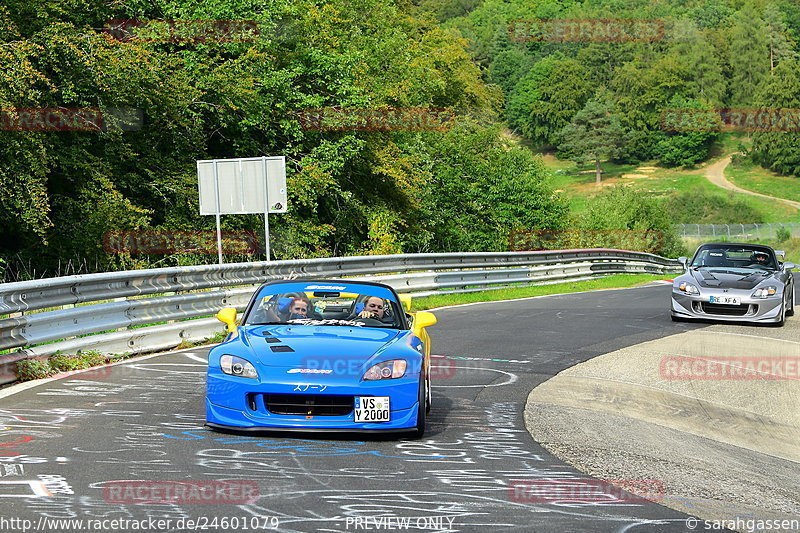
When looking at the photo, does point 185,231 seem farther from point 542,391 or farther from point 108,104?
point 542,391

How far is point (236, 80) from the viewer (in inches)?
1142

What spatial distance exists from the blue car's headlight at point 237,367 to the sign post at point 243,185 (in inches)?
493

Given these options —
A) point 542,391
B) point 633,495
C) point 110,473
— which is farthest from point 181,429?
point 542,391

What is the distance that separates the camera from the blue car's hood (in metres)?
7.13

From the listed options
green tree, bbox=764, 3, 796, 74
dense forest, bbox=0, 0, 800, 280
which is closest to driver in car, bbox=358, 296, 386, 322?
dense forest, bbox=0, 0, 800, 280

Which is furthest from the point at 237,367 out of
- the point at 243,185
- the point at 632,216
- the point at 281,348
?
the point at 632,216

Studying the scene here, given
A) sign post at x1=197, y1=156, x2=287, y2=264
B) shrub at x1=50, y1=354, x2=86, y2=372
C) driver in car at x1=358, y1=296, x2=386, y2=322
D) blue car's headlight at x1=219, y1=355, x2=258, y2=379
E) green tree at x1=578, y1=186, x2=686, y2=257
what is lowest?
green tree at x1=578, y1=186, x2=686, y2=257

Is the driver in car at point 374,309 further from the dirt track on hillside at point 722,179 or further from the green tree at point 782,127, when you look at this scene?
the green tree at point 782,127

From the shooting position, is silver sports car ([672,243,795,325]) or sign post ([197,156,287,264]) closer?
silver sports car ([672,243,795,325])

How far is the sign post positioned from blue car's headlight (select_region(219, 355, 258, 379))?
41.1ft

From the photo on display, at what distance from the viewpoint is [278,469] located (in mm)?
5910

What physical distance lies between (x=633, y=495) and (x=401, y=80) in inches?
1553

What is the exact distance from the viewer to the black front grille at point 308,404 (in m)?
6.93

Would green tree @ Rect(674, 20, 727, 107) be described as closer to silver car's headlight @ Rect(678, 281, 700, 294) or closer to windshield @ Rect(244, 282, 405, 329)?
silver car's headlight @ Rect(678, 281, 700, 294)
